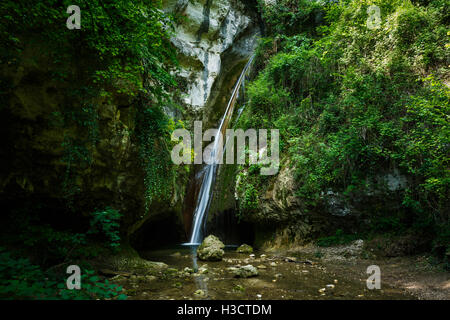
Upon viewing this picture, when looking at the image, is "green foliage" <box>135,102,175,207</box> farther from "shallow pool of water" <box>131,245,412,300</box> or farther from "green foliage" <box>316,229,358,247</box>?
"green foliage" <box>316,229,358,247</box>

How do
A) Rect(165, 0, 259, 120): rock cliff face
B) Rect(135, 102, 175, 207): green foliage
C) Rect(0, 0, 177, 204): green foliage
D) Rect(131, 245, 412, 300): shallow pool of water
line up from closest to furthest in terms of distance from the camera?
1. Rect(0, 0, 177, 204): green foliage
2. Rect(131, 245, 412, 300): shallow pool of water
3. Rect(135, 102, 175, 207): green foliage
4. Rect(165, 0, 259, 120): rock cliff face

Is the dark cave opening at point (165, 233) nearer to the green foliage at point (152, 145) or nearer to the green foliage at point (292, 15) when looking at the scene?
the green foliage at point (152, 145)

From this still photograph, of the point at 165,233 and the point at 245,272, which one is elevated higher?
the point at 245,272

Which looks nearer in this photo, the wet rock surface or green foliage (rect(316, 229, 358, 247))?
the wet rock surface

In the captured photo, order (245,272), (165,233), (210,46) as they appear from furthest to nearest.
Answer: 1. (210,46)
2. (165,233)
3. (245,272)

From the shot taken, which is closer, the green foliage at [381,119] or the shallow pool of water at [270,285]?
the shallow pool of water at [270,285]

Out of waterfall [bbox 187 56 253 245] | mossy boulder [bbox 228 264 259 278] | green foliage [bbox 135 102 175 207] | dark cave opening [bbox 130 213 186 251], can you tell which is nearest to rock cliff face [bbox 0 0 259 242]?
green foliage [bbox 135 102 175 207]

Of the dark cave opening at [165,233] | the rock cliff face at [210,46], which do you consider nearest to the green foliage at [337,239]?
the dark cave opening at [165,233]

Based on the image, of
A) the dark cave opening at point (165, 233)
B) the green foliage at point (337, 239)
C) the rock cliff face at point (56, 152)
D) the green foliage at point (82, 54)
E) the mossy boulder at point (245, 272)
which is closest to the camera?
the green foliage at point (82, 54)

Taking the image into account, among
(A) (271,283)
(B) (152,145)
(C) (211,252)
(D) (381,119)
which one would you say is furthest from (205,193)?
(D) (381,119)

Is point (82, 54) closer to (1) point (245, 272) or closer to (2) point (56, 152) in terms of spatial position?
(2) point (56, 152)

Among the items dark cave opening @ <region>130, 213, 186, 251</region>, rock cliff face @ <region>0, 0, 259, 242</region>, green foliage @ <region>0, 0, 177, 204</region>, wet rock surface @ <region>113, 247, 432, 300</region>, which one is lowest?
dark cave opening @ <region>130, 213, 186, 251</region>

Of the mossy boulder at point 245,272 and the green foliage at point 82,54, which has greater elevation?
the green foliage at point 82,54

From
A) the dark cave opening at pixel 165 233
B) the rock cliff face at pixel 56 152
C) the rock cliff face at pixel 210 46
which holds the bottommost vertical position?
the dark cave opening at pixel 165 233
